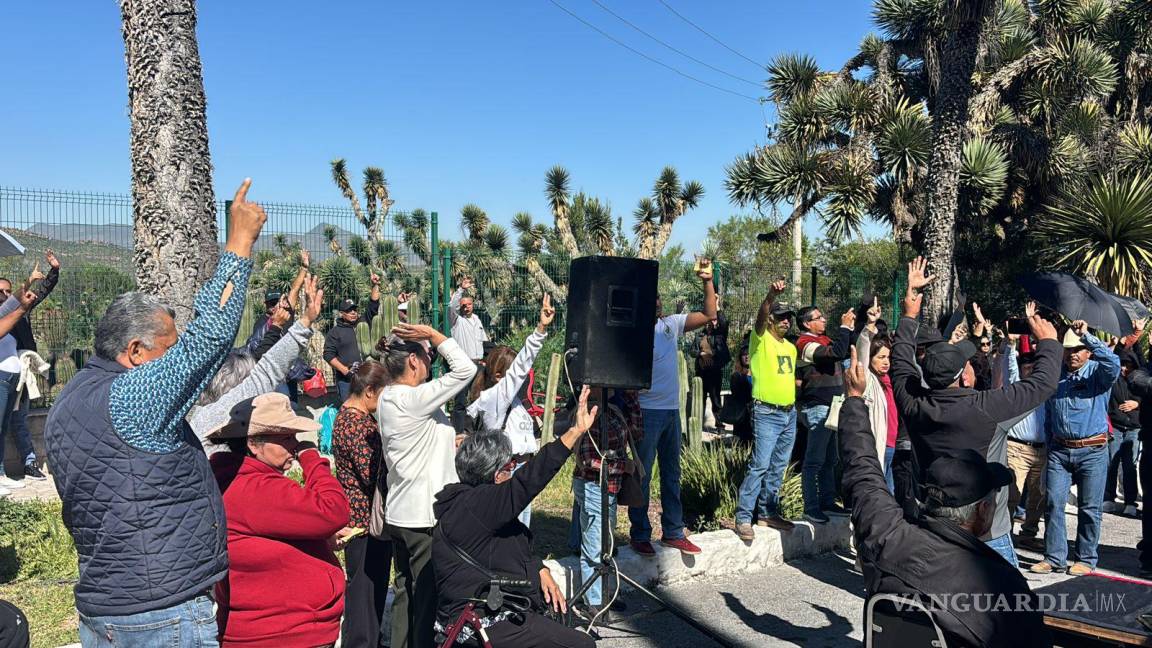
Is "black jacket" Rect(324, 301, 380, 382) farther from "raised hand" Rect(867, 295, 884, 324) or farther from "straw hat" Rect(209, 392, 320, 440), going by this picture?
"straw hat" Rect(209, 392, 320, 440)

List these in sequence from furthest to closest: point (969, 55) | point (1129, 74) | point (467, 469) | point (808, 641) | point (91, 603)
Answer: point (1129, 74), point (969, 55), point (808, 641), point (467, 469), point (91, 603)

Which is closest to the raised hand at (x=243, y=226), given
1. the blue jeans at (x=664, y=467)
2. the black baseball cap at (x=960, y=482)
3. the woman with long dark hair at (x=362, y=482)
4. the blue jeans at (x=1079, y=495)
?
the woman with long dark hair at (x=362, y=482)

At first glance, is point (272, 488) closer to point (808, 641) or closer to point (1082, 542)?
point (808, 641)

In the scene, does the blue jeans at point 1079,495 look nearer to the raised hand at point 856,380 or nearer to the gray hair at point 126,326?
the raised hand at point 856,380

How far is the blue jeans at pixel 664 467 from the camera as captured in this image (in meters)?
5.84

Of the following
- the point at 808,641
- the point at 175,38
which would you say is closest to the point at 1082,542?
the point at 808,641

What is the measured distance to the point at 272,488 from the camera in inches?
123

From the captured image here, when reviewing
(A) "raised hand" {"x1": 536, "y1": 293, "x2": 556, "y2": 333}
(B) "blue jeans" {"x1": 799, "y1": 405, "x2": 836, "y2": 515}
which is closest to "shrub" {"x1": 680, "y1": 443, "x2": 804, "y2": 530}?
(B) "blue jeans" {"x1": 799, "y1": 405, "x2": 836, "y2": 515}

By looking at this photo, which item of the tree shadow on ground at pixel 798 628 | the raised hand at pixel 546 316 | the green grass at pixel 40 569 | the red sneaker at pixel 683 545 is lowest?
the tree shadow on ground at pixel 798 628

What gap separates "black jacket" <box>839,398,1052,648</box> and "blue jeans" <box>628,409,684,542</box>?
2.72m

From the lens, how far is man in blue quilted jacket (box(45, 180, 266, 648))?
98.9 inches

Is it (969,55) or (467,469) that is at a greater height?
(969,55)

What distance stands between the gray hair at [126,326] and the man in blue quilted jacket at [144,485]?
2 cm

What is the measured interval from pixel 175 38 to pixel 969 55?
447 inches
